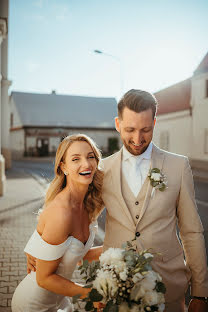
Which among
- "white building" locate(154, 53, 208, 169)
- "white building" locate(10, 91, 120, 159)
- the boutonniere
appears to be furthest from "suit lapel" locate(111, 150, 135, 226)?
"white building" locate(10, 91, 120, 159)

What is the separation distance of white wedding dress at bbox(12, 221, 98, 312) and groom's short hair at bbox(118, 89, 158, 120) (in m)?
0.97

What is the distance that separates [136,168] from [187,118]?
2229 cm

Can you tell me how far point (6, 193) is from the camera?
11898mm

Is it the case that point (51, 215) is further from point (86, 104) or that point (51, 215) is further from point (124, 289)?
point (86, 104)

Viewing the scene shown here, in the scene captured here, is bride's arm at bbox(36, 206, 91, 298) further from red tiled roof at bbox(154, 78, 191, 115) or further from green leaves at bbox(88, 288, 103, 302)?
red tiled roof at bbox(154, 78, 191, 115)

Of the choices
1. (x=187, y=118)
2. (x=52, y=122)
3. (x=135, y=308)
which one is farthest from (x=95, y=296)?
(x=52, y=122)

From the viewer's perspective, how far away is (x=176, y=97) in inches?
1027

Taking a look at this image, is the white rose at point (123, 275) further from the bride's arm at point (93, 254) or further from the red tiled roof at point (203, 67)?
the red tiled roof at point (203, 67)

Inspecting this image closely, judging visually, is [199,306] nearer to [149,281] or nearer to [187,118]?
[149,281]

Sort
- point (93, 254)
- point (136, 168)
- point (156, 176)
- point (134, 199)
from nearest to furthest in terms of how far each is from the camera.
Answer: point (156, 176) < point (134, 199) < point (136, 168) < point (93, 254)

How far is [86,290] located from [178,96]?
25.3 meters

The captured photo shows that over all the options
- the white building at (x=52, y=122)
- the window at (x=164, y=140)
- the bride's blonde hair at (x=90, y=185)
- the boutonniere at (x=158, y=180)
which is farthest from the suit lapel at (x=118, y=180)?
the white building at (x=52, y=122)

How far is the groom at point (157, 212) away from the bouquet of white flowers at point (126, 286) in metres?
0.53

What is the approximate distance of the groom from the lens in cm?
225
